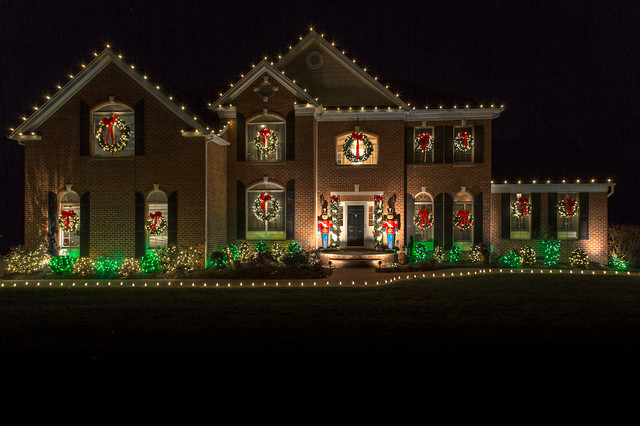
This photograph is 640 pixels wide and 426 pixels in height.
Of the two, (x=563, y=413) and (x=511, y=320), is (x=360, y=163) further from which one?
(x=563, y=413)

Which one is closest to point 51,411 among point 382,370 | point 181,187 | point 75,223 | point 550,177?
point 382,370

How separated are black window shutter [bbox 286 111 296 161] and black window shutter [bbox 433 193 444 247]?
5.76 metres

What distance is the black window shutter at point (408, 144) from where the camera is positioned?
19.8 m

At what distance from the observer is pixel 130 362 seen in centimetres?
Answer: 623

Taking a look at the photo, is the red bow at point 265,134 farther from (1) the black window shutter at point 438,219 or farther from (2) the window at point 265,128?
(1) the black window shutter at point 438,219

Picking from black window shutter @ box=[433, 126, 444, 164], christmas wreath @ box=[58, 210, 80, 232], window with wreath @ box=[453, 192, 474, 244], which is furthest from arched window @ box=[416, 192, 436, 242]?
christmas wreath @ box=[58, 210, 80, 232]

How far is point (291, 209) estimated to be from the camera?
1883 centimetres

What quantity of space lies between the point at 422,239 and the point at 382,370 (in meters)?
14.5

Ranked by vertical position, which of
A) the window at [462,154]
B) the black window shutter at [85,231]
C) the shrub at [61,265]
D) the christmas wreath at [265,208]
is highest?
the window at [462,154]

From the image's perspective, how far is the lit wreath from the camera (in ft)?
64.1

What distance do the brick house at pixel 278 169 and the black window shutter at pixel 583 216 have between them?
0.13 feet

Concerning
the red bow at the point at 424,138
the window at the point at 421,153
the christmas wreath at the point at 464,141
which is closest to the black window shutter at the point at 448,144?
the christmas wreath at the point at 464,141

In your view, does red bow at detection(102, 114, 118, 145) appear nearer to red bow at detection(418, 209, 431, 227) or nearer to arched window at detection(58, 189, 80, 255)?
arched window at detection(58, 189, 80, 255)

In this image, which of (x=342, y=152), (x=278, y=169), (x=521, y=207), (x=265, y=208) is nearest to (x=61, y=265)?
(x=265, y=208)
